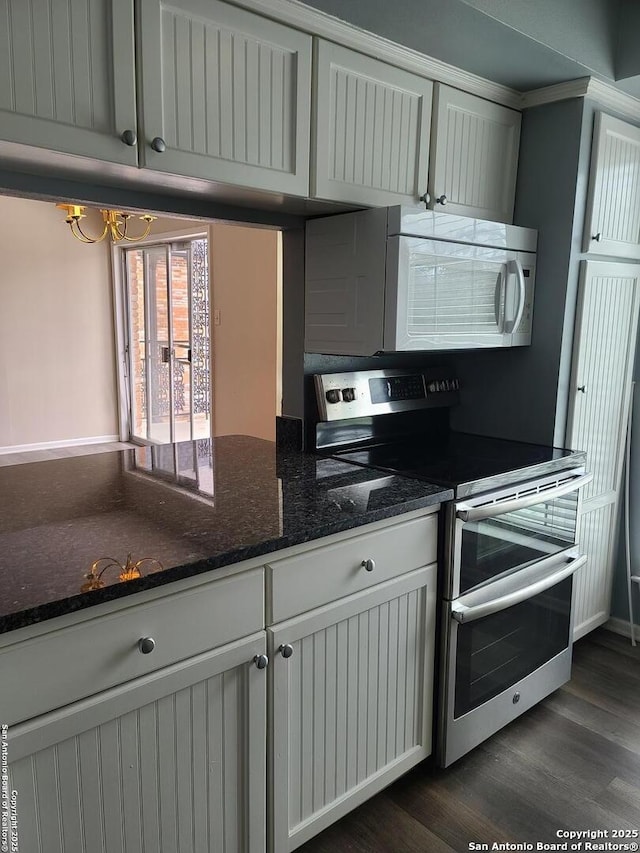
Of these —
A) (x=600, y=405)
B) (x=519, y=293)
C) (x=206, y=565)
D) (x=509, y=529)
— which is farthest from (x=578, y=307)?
(x=206, y=565)

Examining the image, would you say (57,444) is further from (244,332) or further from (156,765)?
(156,765)

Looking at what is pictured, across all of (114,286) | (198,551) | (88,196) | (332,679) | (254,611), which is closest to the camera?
(198,551)

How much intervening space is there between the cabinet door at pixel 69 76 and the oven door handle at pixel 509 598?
1463 mm

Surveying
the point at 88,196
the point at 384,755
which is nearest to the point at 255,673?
the point at 384,755

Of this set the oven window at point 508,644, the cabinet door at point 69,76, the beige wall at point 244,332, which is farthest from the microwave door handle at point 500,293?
the beige wall at point 244,332

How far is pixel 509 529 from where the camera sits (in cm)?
202

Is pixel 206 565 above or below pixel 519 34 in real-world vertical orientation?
below

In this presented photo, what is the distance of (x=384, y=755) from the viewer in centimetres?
179

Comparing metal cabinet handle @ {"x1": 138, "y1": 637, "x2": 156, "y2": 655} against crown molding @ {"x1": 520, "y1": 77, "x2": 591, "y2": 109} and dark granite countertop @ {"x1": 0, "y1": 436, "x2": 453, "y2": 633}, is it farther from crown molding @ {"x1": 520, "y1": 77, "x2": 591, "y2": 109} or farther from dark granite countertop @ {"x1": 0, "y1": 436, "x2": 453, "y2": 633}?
crown molding @ {"x1": 520, "y1": 77, "x2": 591, "y2": 109}

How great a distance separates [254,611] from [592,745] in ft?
4.66

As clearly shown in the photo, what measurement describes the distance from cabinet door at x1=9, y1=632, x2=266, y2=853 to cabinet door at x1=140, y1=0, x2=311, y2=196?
3.83 feet

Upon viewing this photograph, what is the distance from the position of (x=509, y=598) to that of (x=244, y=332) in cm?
305

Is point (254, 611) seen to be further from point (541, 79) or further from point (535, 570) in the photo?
point (541, 79)

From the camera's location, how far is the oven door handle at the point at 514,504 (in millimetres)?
1811
